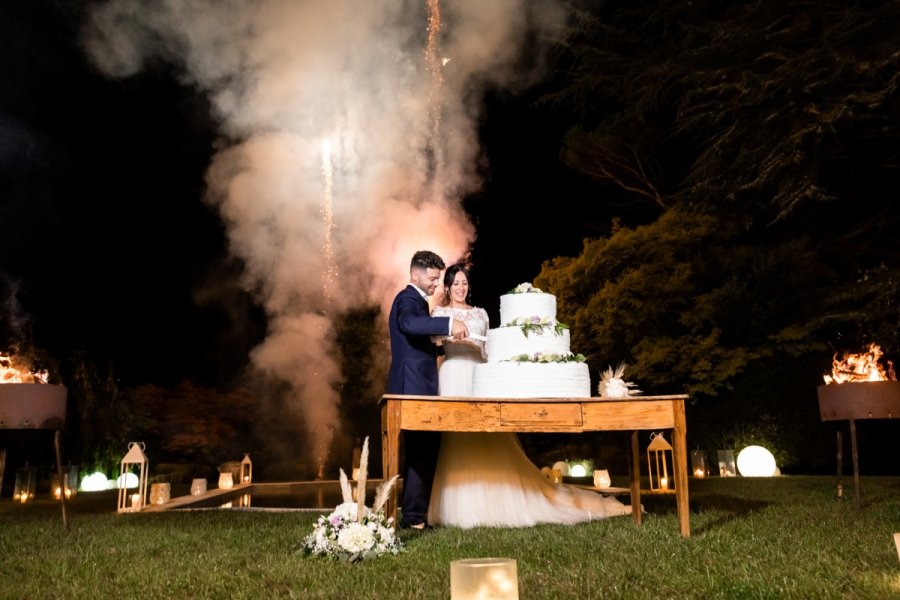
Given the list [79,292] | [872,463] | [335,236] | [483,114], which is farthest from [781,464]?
[79,292]

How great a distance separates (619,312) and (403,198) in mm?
9269

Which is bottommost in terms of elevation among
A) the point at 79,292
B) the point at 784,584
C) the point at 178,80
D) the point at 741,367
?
the point at 784,584

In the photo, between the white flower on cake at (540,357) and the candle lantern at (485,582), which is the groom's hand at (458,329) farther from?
the candle lantern at (485,582)

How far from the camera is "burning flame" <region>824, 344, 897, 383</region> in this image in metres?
7.16

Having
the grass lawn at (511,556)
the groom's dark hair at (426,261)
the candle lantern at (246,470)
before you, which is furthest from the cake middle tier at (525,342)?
the candle lantern at (246,470)

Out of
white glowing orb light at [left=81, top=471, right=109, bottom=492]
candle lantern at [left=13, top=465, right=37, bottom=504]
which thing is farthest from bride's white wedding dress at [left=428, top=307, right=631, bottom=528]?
white glowing orb light at [left=81, top=471, right=109, bottom=492]

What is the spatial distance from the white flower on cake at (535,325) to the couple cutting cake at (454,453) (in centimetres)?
60

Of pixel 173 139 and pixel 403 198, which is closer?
pixel 173 139

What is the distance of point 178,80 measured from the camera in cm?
1831

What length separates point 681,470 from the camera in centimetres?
481

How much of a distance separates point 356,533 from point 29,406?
11.8ft

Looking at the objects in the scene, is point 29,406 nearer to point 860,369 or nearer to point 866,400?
point 866,400

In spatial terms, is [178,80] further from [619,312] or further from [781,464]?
[781,464]

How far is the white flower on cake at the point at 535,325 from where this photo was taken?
500 cm
